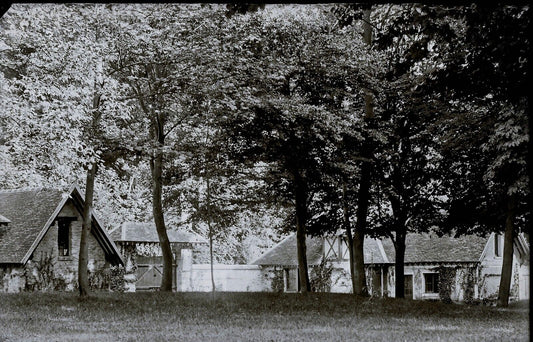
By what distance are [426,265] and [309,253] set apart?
25.4 ft

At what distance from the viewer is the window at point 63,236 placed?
3638 centimetres

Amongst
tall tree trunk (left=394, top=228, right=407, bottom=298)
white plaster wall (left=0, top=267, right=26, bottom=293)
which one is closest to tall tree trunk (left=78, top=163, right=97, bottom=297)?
white plaster wall (left=0, top=267, right=26, bottom=293)

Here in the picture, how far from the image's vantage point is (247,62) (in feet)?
79.2

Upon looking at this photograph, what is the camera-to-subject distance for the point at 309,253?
1887 inches

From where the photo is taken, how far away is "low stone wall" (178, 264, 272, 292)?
4603 cm

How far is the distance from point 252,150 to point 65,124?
319 inches

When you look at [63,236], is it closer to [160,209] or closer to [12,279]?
[12,279]

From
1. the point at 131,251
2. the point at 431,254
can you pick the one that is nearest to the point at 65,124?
the point at 131,251

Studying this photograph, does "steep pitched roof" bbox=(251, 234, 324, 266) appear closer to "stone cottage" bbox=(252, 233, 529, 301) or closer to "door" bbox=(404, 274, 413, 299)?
"stone cottage" bbox=(252, 233, 529, 301)

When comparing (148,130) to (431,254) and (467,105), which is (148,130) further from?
(431,254)

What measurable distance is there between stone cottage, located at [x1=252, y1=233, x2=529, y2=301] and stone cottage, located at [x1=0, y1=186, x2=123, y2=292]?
13264 millimetres

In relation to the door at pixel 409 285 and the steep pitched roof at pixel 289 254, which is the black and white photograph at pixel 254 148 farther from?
the door at pixel 409 285

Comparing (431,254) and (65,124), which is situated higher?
(65,124)

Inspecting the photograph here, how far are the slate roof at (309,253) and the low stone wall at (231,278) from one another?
1.12 metres
